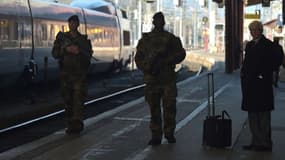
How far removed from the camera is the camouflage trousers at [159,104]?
932cm

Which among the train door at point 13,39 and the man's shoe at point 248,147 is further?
the train door at point 13,39

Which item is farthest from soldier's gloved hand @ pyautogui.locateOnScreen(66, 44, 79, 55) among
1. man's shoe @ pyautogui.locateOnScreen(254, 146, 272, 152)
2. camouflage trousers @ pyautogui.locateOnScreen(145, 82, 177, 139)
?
man's shoe @ pyautogui.locateOnScreen(254, 146, 272, 152)

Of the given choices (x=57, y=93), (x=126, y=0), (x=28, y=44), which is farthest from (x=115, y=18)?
(x=126, y=0)

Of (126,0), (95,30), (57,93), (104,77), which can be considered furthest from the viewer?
(126,0)

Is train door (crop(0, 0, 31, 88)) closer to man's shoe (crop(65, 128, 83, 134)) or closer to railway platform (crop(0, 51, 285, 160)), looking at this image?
railway platform (crop(0, 51, 285, 160))

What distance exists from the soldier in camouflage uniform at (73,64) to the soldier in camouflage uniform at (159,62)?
5.17ft

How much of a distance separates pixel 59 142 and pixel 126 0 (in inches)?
2659

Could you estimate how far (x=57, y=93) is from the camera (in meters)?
21.7

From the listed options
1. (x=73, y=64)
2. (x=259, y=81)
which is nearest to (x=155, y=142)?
(x=259, y=81)

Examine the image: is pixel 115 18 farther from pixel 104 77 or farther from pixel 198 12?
pixel 198 12

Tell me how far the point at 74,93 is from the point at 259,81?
10.2 ft

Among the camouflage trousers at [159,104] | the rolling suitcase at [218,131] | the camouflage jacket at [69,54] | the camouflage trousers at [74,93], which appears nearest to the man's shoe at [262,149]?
the rolling suitcase at [218,131]

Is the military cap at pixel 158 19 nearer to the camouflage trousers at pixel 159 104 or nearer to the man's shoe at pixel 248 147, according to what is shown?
the camouflage trousers at pixel 159 104

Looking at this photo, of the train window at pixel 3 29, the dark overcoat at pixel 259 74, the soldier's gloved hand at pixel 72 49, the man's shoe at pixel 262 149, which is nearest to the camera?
the dark overcoat at pixel 259 74
